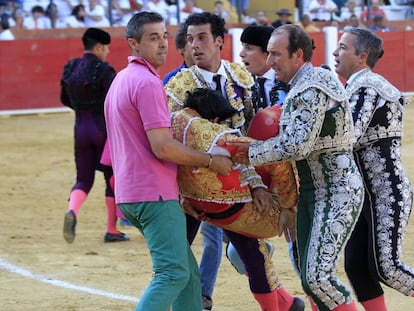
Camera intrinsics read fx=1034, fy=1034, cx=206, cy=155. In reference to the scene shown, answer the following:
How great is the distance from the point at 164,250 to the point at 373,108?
118cm

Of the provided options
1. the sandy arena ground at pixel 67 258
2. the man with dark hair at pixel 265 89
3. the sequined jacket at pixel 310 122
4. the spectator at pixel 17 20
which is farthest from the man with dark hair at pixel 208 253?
the spectator at pixel 17 20

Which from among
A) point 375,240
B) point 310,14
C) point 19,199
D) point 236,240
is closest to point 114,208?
point 19,199

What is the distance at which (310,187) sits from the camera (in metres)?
4.66

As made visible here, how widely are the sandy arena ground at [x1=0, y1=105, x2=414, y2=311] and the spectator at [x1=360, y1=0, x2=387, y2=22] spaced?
874 cm

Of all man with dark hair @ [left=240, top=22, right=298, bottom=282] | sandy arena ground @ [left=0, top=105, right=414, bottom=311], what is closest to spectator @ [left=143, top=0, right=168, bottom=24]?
sandy arena ground @ [left=0, top=105, right=414, bottom=311]

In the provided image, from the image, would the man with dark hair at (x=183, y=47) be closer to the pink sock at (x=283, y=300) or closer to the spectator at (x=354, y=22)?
the pink sock at (x=283, y=300)

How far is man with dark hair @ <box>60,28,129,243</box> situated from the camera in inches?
314

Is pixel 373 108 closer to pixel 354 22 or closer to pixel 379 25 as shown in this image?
pixel 354 22

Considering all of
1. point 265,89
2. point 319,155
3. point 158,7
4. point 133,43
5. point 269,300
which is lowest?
point 269,300

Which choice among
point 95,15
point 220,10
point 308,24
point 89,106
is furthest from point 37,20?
point 89,106

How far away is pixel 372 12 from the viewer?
812 inches

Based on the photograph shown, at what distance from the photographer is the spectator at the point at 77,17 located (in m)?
18.2

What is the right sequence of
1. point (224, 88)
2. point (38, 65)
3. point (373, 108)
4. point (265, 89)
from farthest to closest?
1. point (38, 65)
2. point (265, 89)
3. point (224, 88)
4. point (373, 108)

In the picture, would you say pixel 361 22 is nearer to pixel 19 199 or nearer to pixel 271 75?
pixel 19 199
